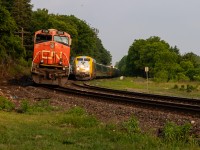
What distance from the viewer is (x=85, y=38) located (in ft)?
347

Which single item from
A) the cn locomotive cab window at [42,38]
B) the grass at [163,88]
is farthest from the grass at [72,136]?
the grass at [163,88]

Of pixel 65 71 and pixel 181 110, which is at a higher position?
pixel 65 71

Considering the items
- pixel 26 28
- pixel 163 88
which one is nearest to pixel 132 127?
pixel 163 88

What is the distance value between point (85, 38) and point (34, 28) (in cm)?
2428

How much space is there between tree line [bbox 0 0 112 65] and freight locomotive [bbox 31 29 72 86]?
9.79 metres

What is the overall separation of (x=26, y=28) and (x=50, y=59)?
Answer: 181ft

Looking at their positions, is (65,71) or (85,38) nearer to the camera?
(65,71)

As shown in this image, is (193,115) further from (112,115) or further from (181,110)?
(112,115)

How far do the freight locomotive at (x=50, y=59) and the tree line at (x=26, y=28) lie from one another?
9.79 m

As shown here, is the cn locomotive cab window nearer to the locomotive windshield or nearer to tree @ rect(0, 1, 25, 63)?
the locomotive windshield

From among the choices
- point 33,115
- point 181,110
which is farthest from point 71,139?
point 181,110

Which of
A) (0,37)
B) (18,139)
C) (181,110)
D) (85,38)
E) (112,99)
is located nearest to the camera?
(18,139)

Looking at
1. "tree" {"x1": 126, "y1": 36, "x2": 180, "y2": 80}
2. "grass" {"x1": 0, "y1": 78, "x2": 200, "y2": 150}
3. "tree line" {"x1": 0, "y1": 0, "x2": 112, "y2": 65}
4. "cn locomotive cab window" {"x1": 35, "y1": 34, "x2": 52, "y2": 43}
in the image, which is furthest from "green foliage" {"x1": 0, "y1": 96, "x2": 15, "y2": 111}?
"tree" {"x1": 126, "y1": 36, "x2": 180, "y2": 80}

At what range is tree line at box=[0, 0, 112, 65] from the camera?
39.1 metres
